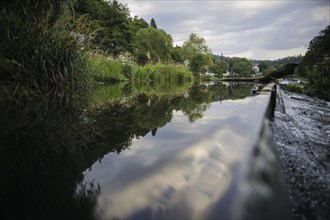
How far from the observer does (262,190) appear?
137 cm

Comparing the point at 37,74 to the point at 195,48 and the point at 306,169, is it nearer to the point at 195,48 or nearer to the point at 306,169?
the point at 306,169

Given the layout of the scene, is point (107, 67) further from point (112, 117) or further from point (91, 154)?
point (91, 154)

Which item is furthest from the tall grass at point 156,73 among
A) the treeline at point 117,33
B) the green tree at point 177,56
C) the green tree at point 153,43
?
the green tree at point 177,56

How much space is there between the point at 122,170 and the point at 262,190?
105 cm

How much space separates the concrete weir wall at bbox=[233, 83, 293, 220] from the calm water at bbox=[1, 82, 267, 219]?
0.06m

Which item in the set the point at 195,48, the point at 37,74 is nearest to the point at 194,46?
the point at 195,48

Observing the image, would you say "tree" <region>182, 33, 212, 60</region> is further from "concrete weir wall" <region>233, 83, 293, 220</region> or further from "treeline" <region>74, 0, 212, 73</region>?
"concrete weir wall" <region>233, 83, 293, 220</region>

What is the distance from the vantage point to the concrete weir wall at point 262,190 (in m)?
1.19

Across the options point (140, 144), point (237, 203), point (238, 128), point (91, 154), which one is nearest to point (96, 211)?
point (237, 203)

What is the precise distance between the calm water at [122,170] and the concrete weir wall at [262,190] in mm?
64

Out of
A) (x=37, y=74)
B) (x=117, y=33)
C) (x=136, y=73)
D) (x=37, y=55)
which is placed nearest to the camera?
(x=37, y=55)

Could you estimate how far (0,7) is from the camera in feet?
12.4

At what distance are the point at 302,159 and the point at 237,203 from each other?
1301 millimetres

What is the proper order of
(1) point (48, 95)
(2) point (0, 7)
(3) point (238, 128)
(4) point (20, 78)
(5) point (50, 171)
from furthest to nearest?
(1) point (48, 95) → (4) point (20, 78) → (2) point (0, 7) → (3) point (238, 128) → (5) point (50, 171)
